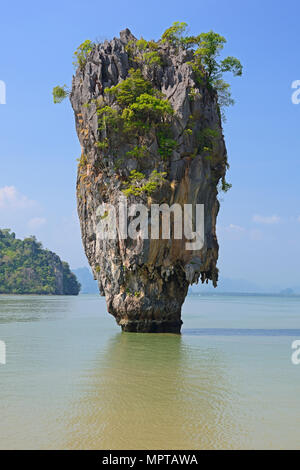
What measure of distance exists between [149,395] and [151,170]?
34.5ft

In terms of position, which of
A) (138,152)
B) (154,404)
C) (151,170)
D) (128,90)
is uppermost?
(128,90)

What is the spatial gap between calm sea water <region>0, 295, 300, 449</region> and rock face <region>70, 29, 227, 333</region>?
93.1 inches

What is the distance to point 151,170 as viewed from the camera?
60.1 ft

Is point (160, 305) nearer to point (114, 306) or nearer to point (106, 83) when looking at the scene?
point (114, 306)

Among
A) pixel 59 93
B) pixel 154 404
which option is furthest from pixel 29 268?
pixel 154 404

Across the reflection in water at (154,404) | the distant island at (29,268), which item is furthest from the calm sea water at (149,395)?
the distant island at (29,268)

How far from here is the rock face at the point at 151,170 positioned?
18.2 metres

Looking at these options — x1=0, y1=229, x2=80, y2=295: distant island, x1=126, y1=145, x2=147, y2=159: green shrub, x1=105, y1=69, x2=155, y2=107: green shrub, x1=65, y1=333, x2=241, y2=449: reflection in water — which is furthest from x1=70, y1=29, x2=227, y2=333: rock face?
x1=0, y1=229, x2=80, y2=295: distant island

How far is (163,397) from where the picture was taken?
30.9ft

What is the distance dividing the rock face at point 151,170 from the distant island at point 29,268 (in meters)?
73.7

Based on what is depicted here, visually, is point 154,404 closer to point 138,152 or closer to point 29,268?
point 138,152

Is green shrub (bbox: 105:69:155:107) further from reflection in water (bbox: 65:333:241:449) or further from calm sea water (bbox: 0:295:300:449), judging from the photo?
reflection in water (bbox: 65:333:241:449)

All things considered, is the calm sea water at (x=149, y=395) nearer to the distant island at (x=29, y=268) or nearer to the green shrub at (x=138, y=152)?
the green shrub at (x=138, y=152)
